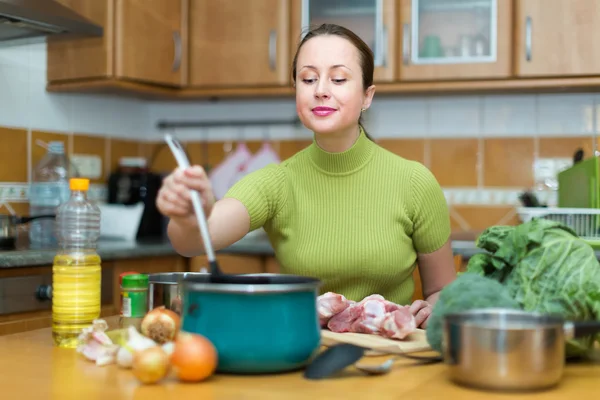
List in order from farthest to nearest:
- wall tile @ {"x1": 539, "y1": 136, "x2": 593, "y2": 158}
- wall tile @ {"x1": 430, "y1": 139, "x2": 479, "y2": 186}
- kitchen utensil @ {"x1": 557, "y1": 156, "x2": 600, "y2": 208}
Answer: wall tile @ {"x1": 430, "y1": 139, "x2": 479, "y2": 186} < wall tile @ {"x1": 539, "y1": 136, "x2": 593, "y2": 158} < kitchen utensil @ {"x1": 557, "y1": 156, "x2": 600, "y2": 208}

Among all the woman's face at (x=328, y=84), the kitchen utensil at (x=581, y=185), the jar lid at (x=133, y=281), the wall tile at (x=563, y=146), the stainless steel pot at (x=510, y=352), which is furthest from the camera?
the wall tile at (x=563, y=146)

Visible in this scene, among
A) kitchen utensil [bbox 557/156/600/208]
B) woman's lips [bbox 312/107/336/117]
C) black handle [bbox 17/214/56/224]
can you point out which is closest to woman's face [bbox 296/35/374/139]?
woman's lips [bbox 312/107/336/117]

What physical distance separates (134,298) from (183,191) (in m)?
0.28

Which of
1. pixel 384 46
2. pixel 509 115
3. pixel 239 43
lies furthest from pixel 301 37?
pixel 509 115

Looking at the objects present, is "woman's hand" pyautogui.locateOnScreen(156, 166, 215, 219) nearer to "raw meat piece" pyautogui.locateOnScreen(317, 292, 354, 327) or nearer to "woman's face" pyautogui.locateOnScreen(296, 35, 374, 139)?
"raw meat piece" pyautogui.locateOnScreen(317, 292, 354, 327)

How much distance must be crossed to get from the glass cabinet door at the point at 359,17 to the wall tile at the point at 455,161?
1.49 feet

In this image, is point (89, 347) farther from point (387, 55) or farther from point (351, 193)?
point (387, 55)

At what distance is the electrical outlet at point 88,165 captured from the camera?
3096 mm

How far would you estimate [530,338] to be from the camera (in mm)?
849

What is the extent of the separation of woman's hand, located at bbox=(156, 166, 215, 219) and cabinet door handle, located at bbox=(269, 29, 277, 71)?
2.04 m

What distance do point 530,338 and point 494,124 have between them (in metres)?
2.30

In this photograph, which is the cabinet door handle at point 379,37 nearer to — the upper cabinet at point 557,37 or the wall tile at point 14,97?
the upper cabinet at point 557,37

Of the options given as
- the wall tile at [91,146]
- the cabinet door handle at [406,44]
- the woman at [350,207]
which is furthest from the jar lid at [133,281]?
the wall tile at [91,146]

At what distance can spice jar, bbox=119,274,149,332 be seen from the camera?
118 centimetres
